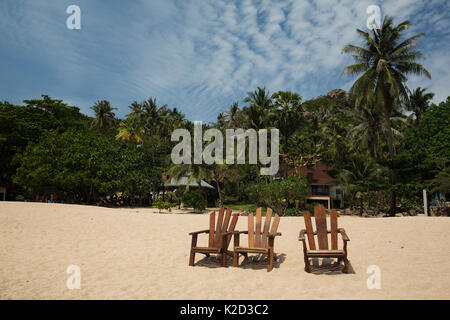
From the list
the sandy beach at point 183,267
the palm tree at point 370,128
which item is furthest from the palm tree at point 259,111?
the sandy beach at point 183,267

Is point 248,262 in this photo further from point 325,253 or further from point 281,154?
point 281,154

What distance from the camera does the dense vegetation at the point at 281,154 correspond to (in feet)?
66.7

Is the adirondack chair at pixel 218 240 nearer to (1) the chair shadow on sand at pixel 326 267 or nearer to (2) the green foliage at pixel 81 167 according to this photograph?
(1) the chair shadow on sand at pixel 326 267

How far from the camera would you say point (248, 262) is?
6414 millimetres

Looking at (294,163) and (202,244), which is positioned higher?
(294,163)

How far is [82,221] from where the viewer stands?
1105 cm

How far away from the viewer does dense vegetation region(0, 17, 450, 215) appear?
20328mm

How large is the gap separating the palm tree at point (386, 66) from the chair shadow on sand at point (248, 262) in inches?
703

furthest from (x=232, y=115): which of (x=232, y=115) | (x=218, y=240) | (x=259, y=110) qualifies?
(x=218, y=240)

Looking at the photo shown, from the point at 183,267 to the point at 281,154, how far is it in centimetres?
2259

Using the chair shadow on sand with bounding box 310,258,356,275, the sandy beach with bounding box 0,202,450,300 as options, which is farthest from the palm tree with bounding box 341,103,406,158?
the chair shadow on sand with bounding box 310,258,356,275
